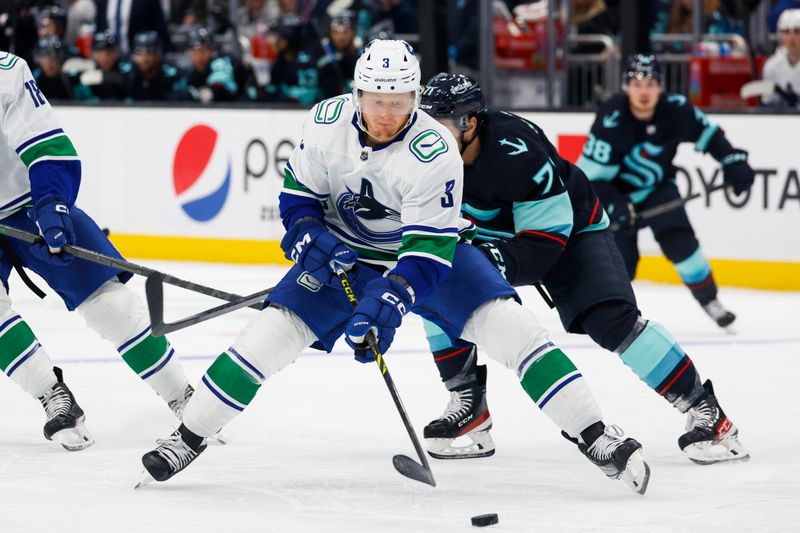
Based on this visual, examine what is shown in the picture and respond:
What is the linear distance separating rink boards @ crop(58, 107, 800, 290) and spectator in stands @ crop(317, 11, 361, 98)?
53 centimetres

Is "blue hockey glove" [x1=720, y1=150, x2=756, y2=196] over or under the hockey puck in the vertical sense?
under

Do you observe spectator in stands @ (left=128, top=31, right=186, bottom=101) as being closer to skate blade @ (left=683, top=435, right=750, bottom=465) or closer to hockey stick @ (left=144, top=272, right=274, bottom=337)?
hockey stick @ (left=144, top=272, right=274, bottom=337)

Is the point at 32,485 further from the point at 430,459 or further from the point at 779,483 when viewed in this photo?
the point at 779,483

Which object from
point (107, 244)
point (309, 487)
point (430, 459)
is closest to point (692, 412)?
point (430, 459)

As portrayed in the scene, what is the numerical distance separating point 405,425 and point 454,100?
2.48 feet

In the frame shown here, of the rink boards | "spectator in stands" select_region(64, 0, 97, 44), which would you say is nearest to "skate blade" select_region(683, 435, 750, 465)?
the rink boards

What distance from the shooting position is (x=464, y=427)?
144 inches

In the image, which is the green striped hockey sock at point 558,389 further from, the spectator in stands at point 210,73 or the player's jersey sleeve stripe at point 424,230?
the spectator in stands at point 210,73

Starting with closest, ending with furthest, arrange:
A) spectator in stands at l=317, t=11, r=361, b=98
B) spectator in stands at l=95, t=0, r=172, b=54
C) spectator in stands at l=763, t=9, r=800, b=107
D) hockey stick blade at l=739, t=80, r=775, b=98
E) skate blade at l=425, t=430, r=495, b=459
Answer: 1. skate blade at l=425, t=430, r=495, b=459
2. spectator in stands at l=763, t=9, r=800, b=107
3. hockey stick blade at l=739, t=80, r=775, b=98
4. spectator in stands at l=317, t=11, r=361, b=98
5. spectator in stands at l=95, t=0, r=172, b=54

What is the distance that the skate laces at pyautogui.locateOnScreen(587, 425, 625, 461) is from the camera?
311cm

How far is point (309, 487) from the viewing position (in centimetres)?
327

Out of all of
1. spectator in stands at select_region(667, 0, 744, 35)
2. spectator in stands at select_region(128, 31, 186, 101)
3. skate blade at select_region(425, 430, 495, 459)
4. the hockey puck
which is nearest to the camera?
the hockey puck

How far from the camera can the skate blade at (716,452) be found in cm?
350

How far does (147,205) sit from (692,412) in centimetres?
487
